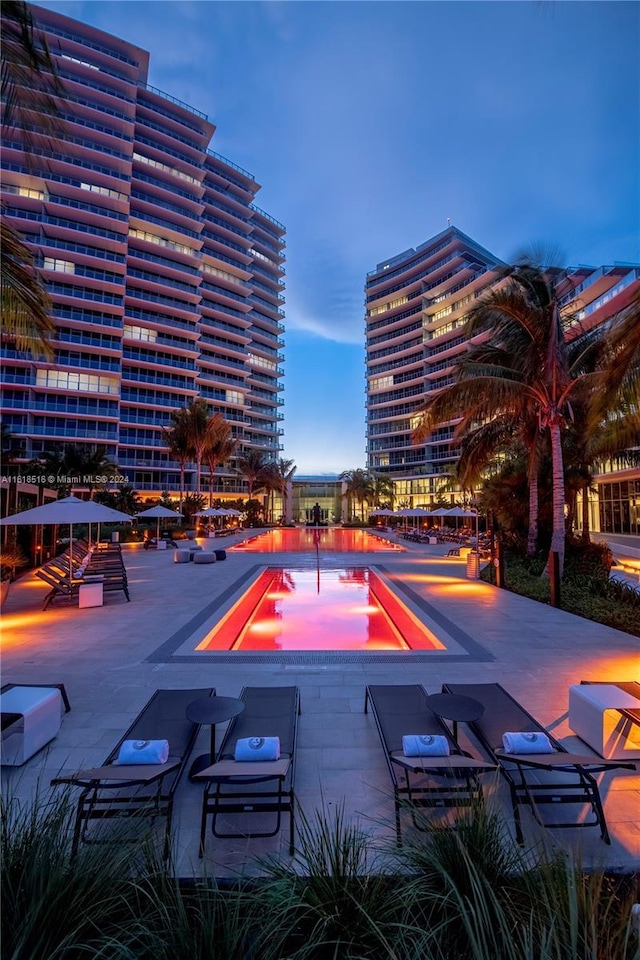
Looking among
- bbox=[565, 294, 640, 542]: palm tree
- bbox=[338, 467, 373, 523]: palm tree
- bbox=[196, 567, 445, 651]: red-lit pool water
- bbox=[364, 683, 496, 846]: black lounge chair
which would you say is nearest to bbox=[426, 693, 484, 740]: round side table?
bbox=[364, 683, 496, 846]: black lounge chair

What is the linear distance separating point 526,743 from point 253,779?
2178 millimetres

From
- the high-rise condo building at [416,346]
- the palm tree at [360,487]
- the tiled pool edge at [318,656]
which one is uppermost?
the high-rise condo building at [416,346]

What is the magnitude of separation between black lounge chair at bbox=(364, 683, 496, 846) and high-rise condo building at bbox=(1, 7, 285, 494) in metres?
44.2

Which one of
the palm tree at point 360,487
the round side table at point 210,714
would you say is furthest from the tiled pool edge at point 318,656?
the palm tree at point 360,487

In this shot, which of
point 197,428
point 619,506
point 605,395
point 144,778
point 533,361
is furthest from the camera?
point 197,428

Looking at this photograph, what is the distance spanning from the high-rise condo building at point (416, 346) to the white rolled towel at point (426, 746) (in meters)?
49.2

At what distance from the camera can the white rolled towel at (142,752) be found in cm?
345

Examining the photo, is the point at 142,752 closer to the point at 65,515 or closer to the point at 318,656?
the point at 318,656

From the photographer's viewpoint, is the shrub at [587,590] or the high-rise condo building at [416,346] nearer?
the shrub at [587,590]

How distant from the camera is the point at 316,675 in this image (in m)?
6.17

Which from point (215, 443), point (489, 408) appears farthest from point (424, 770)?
point (215, 443)

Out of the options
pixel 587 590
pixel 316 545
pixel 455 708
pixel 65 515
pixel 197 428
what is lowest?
pixel 316 545

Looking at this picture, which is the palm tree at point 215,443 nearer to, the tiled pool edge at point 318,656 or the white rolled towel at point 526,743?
the tiled pool edge at point 318,656

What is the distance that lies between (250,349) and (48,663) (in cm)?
6649
